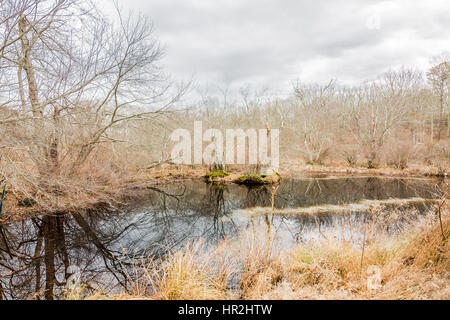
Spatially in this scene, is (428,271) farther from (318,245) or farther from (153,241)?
(153,241)

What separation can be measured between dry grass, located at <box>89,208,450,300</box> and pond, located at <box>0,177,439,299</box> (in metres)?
0.47

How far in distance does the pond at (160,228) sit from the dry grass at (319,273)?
47cm

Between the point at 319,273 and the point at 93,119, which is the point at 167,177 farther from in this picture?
the point at 319,273

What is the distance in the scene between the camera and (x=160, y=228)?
24.7 feet

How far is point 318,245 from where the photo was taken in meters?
4.67

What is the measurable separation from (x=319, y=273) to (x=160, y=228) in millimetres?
5228

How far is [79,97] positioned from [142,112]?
2739 mm

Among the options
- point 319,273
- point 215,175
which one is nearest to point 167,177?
point 215,175

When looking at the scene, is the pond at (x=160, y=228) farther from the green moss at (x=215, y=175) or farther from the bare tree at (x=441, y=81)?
the bare tree at (x=441, y=81)

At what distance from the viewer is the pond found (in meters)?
4.50

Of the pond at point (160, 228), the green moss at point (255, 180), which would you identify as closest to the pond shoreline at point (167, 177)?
the pond at point (160, 228)

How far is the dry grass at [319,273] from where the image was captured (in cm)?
310

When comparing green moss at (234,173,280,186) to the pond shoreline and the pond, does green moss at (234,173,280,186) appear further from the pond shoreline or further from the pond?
the pond

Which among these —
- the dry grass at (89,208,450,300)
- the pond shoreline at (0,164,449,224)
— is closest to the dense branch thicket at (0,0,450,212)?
the pond shoreline at (0,164,449,224)
